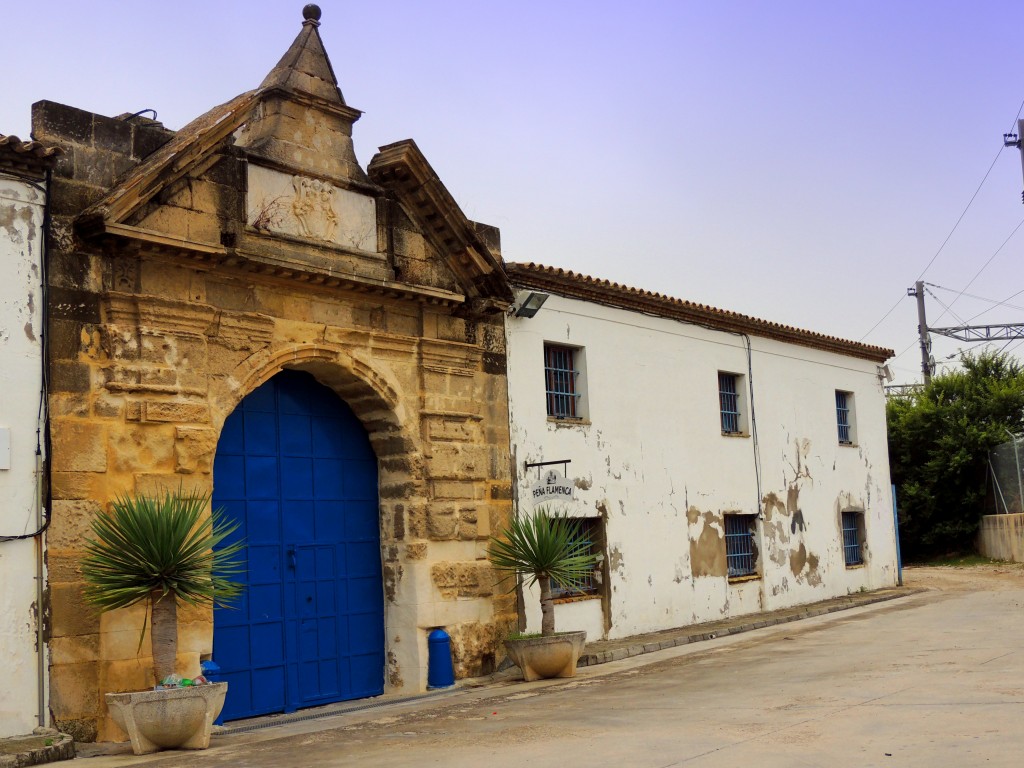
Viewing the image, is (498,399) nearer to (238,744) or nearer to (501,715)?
(501,715)

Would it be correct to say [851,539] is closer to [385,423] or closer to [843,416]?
[843,416]

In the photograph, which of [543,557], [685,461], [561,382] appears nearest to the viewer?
[543,557]

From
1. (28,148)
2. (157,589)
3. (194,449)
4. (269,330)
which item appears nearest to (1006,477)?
(269,330)

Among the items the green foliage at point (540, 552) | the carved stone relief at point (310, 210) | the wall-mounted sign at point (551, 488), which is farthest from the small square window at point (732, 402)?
the carved stone relief at point (310, 210)

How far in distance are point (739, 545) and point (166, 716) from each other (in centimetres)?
1065

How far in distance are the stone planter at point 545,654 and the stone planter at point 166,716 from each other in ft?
13.0

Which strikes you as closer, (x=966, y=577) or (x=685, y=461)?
(x=685, y=461)

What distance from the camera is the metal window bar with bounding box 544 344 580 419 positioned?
1392 cm

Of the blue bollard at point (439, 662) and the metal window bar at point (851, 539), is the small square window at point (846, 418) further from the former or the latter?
the blue bollard at point (439, 662)

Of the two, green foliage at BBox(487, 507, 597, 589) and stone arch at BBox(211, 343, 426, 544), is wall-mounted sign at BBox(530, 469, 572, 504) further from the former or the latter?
stone arch at BBox(211, 343, 426, 544)

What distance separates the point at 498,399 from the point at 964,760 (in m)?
7.47

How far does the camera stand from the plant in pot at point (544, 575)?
11.5 meters

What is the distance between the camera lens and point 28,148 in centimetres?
857

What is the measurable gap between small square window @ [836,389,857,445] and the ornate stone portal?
32.1 feet
